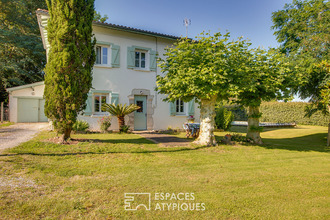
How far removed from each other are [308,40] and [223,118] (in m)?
6.33

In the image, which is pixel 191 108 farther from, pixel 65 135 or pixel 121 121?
pixel 65 135

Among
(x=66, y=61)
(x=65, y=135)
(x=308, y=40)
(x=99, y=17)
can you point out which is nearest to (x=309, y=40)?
(x=308, y=40)

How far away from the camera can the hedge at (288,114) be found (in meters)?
19.4

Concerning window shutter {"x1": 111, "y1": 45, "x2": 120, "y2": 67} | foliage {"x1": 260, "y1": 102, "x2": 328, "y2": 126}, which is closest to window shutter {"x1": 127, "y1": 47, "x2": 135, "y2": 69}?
window shutter {"x1": 111, "y1": 45, "x2": 120, "y2": 67}

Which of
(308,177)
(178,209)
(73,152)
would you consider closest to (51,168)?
(73,152)

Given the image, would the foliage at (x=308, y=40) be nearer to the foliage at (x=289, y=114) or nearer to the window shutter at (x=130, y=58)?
the window shutter at (x=130, y=58)

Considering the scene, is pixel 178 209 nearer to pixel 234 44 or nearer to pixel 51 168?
pixel 51 168

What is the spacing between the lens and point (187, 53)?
22.4ft

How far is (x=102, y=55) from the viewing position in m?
11.1

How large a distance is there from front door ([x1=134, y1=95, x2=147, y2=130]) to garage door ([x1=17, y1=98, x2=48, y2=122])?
32.3ft

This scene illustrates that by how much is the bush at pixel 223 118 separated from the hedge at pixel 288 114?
7330 millimetres

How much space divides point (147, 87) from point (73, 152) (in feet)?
22.7

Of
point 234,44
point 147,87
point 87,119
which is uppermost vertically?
point 234,44

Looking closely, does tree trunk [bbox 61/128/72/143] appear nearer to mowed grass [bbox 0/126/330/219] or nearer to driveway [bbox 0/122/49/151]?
mowed grass [bbox 0/126/330/219]
